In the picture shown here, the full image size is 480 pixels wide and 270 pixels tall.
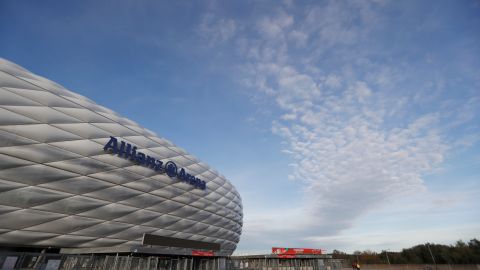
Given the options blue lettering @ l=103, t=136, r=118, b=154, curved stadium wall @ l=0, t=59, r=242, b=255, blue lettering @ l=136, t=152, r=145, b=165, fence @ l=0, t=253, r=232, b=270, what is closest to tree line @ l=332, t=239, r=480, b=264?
fence @ l=0, t=253, r=232, b=270

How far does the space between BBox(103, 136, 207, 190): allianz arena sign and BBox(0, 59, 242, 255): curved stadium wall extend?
10 cm

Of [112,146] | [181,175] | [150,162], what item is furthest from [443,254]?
[112,146]

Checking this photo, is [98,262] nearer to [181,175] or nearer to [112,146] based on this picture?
[112,146]

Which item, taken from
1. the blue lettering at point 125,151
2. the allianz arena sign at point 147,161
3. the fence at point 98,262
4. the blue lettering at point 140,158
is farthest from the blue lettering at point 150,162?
the fence at point 98,262

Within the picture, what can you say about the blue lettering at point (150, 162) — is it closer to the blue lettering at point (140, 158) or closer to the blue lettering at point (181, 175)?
the blue lettering at point (140, 158)

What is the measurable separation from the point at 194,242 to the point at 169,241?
473 centimetres

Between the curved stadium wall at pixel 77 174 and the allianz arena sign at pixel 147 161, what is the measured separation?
0.34ft

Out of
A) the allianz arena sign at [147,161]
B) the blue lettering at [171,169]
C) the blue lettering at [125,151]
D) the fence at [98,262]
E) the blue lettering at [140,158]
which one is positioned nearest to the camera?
the fence at [98,262]

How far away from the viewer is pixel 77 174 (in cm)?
2269

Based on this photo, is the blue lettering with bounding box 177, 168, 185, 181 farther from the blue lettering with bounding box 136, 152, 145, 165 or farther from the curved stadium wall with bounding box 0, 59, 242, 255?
the blue lettering with bounding box 136, 152, 145, 165

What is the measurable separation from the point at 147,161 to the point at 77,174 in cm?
698

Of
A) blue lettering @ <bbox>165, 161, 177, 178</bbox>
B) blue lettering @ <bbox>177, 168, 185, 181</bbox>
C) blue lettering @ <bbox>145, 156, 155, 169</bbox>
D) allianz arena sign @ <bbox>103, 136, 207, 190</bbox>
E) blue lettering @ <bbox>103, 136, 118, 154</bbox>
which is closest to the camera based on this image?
blue lettering @ <bbox>103, 136, 118, 154</bbox>

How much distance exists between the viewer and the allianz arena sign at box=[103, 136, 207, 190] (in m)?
25.3

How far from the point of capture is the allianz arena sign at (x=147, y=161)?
2534cm
